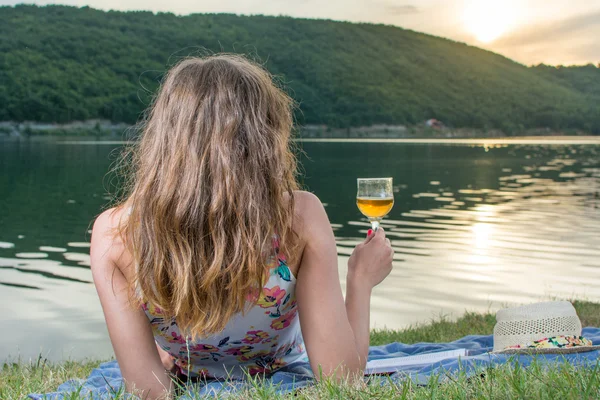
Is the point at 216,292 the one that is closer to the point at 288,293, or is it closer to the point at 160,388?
the point at 288,293

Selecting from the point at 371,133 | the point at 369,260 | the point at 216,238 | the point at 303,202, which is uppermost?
the point at 303,202

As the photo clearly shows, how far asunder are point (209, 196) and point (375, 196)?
3.12 feet

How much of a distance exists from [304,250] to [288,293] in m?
0.18

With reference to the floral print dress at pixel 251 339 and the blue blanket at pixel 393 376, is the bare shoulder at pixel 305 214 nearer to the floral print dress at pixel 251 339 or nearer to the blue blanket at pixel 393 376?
the floral print dress at pixel 251 339

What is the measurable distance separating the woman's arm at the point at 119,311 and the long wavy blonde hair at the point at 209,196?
0.09m

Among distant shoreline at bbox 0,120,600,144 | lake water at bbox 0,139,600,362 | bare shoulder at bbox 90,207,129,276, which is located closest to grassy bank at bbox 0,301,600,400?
bare shoulder at bbox 90,207,129,276

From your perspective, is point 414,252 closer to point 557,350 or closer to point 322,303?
point 557,350

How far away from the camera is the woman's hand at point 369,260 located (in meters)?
2.52

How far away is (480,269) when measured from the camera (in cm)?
1018

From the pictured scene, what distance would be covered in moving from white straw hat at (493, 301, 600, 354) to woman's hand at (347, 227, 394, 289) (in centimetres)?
98

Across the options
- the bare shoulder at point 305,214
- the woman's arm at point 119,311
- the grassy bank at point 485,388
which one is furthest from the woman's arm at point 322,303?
the woman's arm at point 119,311

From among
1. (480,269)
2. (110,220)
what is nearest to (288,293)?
(110,220)

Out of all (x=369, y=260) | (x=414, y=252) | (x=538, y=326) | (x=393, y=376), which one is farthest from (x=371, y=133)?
(x=369, y=260)

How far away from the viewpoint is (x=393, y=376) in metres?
2.71
